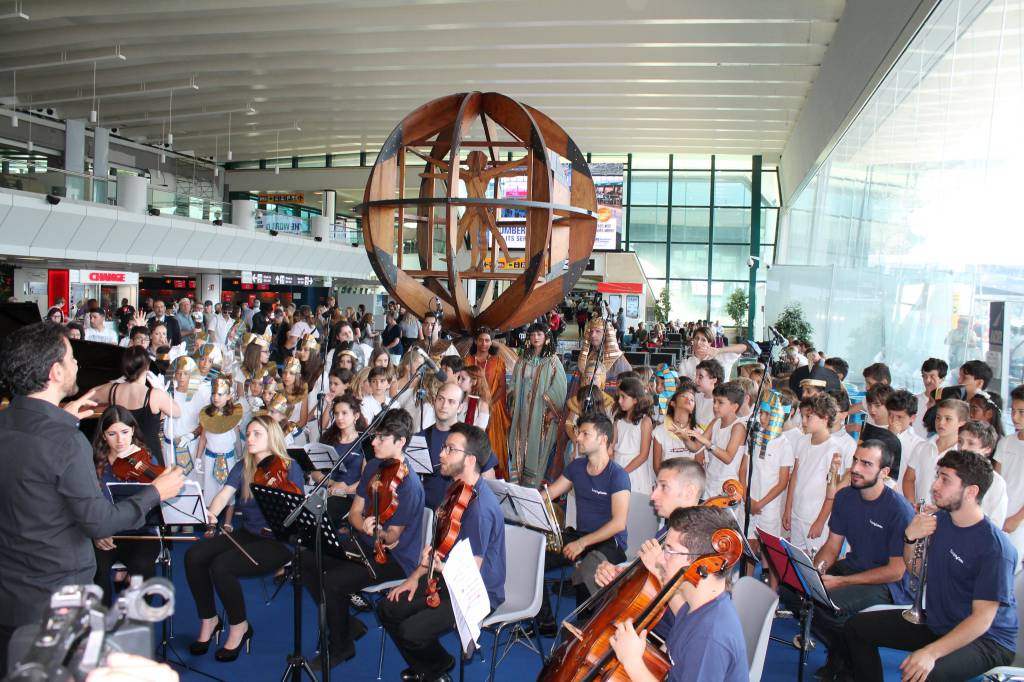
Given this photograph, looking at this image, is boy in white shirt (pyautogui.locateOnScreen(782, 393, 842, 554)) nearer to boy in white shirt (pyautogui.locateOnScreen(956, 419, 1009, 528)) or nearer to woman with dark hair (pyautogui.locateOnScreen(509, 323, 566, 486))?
boy in white shirt (pyautogui.locateOnScreen(956, 419, 1009, 528))

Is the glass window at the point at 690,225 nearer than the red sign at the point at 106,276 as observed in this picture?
No

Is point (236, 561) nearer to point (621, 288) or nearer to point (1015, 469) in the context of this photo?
point (1015, 469)

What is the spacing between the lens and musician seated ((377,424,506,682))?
186 inches

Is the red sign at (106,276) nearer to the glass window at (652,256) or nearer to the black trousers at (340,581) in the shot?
the glass window at (652,256)

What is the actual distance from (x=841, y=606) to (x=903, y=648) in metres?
0.53

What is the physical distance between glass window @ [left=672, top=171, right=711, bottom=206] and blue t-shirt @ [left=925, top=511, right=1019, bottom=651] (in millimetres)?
31823

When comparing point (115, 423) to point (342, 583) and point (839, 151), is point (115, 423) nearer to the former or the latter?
point (342, 583)

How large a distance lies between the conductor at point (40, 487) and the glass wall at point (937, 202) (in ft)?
22.1

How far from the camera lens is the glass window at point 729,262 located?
34688mm

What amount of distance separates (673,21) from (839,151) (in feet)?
14.9

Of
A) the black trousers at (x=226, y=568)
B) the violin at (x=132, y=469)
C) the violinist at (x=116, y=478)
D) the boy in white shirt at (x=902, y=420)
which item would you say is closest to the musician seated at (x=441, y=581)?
the black trousers at (x=226, y=568)

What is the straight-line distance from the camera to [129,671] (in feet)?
4.58

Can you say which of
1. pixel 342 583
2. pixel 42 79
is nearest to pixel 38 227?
pixel 42 79

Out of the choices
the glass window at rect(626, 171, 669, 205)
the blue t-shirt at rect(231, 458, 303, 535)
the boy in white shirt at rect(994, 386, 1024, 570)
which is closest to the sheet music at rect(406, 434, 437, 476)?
the blue t-shirt at rect(231, 458, 303, 535)
